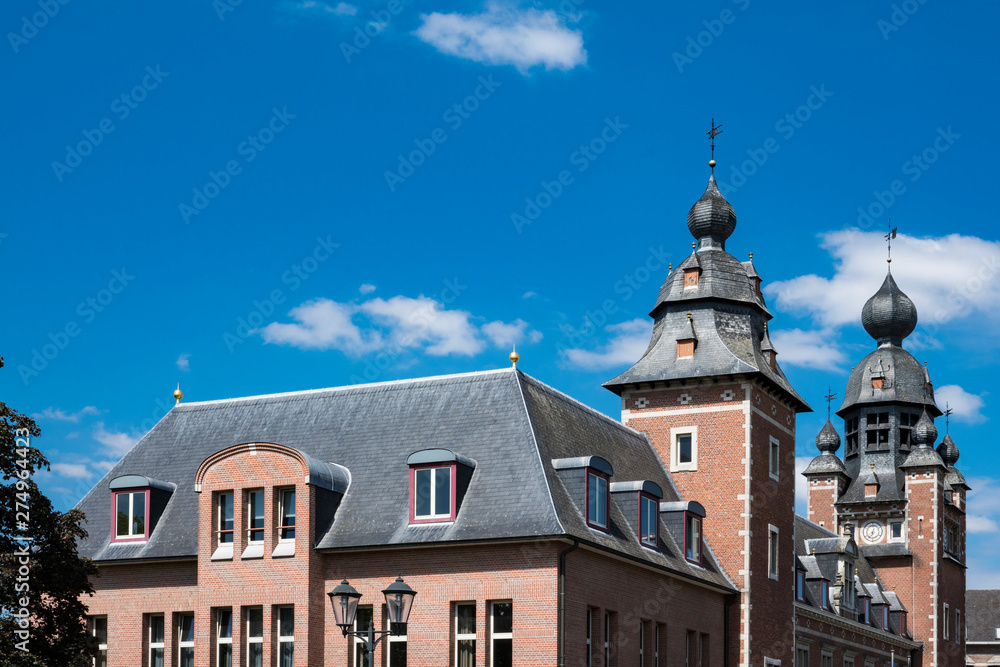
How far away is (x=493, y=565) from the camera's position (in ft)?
100

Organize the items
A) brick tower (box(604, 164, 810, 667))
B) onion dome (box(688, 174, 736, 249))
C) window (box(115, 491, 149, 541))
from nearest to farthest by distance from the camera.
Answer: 1. window (box(115, 491, 149, 541))
2. brick tower (box(604, 164, 810, 667))
3. onion dome (box(688, 174, 736, 249))

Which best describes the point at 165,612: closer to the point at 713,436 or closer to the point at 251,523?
the point at 251,523

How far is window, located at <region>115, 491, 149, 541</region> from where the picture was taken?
3469 centimetres

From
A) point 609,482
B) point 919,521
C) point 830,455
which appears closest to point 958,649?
point 919,521

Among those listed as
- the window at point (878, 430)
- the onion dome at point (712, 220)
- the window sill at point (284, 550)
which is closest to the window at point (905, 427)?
the window at point (878, 430)

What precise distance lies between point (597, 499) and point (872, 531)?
150 ft

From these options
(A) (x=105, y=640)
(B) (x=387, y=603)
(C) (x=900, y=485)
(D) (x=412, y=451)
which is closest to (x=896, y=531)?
(C) (x=900, y=485)

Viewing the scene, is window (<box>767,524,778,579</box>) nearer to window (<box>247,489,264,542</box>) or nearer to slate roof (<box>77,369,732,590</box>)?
slate roof (<box>77,369,732,590</box>)

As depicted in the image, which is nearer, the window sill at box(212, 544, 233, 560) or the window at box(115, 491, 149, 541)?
the window sill at box(212, 544, 233, 560)

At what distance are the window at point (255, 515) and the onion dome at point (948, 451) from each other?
57621 millimetres

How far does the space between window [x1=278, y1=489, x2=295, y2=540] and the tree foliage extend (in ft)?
18.1

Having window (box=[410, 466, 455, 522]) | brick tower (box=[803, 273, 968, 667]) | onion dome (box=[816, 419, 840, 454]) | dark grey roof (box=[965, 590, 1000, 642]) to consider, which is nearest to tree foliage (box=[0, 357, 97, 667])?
window (box=[410, 466, 455, 522])

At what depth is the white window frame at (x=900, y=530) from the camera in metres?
72.7

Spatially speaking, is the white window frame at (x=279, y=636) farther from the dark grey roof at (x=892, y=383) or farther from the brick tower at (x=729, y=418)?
the dark grey roof at (x=892, y=383)
